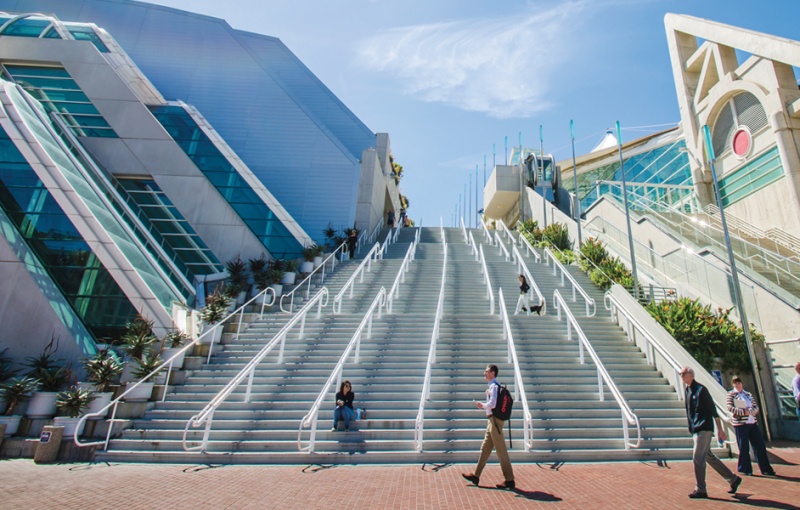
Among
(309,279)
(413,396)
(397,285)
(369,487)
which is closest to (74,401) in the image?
(369,487)

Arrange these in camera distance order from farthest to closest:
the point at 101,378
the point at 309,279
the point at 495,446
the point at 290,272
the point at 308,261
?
the point at 308,261 < the point at 290,272 < the point at 309,279 < the point at 101,378 < the point at 495,446

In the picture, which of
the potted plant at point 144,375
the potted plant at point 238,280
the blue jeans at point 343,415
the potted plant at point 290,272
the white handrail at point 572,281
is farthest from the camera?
the potted plant at point 290,272

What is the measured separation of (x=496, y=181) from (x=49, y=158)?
22494mm

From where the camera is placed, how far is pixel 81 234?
9.61 m

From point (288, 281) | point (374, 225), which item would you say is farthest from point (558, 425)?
point (374, 225)

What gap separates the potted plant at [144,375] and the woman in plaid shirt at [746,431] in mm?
8641

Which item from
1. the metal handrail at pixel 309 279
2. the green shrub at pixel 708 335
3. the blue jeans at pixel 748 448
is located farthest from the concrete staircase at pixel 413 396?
the green shrub at pixel 708 335

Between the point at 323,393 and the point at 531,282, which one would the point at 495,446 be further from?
the point at 531,282

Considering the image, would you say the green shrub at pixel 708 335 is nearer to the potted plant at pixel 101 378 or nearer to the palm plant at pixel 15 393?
the potted plant at pixel 101 378

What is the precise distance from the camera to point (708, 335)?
328 inches

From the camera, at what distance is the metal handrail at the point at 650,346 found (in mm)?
6957

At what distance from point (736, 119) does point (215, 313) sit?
24.6m

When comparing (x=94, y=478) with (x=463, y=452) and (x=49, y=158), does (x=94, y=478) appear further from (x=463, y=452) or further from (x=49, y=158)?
(x=49, y=158)

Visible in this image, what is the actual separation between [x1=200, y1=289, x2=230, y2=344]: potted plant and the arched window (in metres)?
23.2
